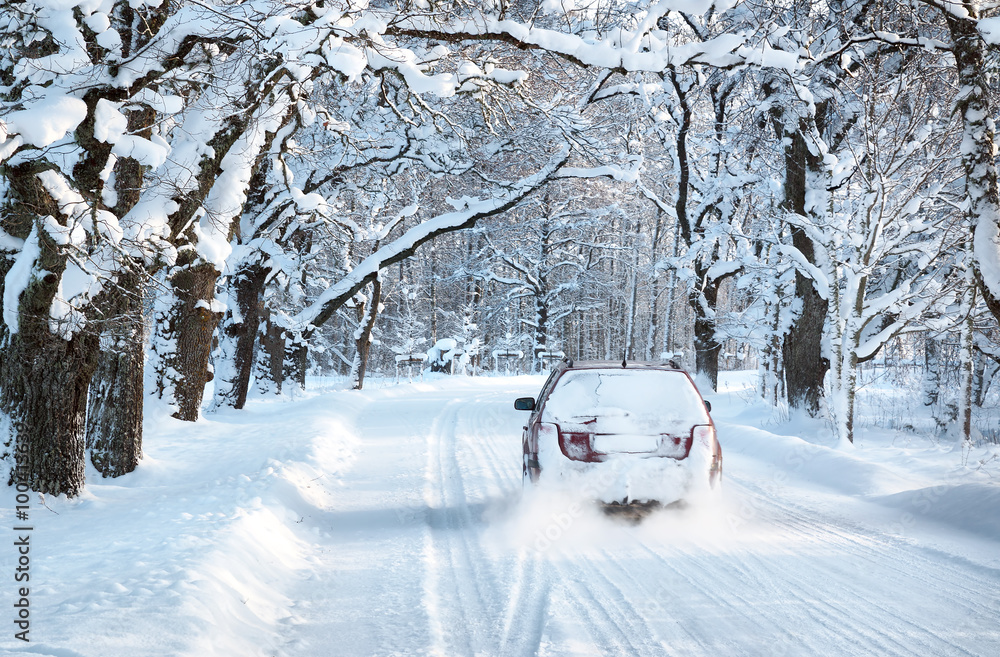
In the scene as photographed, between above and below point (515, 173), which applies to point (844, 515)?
below

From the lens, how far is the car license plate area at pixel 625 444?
21.9 ft

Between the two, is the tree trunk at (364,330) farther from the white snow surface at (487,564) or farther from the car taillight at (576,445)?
the car taillight at (576,445)

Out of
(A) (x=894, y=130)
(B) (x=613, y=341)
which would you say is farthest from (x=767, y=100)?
(B) (x=613, y=341)

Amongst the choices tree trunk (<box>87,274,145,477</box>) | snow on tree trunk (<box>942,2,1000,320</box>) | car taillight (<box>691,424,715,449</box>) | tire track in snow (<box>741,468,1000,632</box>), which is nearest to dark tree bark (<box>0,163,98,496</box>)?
tree trunk (<box>87,274,145,477</box>)

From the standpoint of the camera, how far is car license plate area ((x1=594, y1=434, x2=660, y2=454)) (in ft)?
21.9

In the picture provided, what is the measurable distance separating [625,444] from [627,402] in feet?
1.64

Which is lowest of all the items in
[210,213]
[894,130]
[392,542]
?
[392,542]

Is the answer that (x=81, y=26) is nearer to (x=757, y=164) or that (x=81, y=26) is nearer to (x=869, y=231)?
(x=869, y=231)

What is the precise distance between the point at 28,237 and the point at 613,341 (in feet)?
190

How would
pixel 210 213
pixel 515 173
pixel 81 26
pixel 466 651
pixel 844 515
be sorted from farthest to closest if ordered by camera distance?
pixel 515 173 < pixel 210 213 < pixel 844 515 < pixel 81 26 < pixel 466 651

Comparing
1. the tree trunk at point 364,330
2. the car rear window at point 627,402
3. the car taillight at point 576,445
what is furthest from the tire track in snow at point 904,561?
the tree trunk at point 364,330

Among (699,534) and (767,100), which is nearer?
(699,534)

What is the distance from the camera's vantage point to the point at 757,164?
1852 centimetres

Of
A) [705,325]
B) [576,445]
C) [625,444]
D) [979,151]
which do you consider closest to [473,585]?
[576,445]
